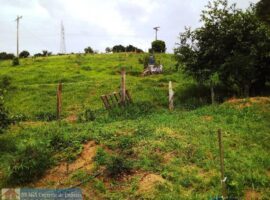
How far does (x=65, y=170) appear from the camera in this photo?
39.0 ft

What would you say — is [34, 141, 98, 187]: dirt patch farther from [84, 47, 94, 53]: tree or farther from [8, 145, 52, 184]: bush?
[84, 47, 94, 53]: tree

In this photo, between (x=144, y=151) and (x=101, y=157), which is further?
(x=144, y=151)

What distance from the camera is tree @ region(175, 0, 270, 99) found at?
19.5 meters

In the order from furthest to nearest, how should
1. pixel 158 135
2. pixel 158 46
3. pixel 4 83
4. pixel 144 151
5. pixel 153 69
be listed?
pixel 158 46
pixel 153 69
pixel 4 83
pixel 158 135
pixel 144 151

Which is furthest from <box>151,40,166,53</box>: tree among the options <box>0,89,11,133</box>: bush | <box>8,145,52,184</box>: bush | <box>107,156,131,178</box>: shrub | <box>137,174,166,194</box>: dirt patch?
<box>137,174,166,194</box>: dirt patch

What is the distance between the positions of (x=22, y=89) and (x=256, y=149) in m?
15.6

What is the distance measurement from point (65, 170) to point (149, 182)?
239 centimetres

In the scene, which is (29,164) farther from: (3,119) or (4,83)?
(4,83)

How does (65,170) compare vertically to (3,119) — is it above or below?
below

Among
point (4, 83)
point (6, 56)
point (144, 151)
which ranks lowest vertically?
point (144, 151)

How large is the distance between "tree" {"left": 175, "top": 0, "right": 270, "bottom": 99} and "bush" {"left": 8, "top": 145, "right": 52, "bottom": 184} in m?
9.51

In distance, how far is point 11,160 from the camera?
1250 centimetres

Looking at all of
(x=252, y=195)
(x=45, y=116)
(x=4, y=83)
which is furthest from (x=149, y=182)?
(x=4, y=83)

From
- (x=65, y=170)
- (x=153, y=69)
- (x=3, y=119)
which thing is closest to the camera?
(x=65, y=170)
